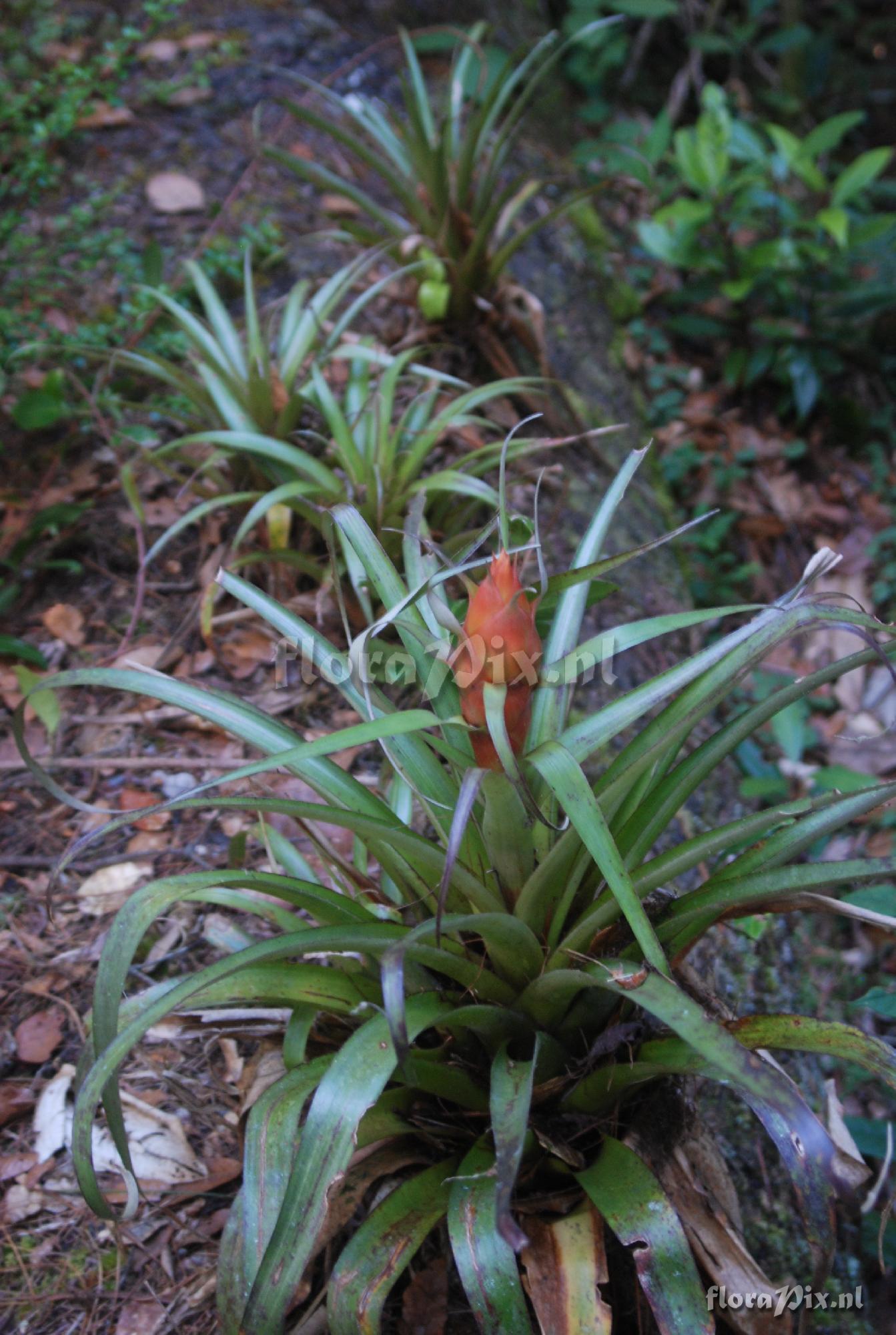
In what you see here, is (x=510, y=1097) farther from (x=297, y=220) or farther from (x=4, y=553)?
(x=297, y=220)

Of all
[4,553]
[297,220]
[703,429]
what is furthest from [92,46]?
[703,429]

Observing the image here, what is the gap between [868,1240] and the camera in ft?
5.61

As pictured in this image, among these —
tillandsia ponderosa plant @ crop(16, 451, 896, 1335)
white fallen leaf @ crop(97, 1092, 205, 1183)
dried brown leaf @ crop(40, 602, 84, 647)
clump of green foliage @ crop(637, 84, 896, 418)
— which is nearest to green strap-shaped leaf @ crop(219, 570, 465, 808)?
tillandsia ponderosa plant @ crop(16, 451, 896, 1335)

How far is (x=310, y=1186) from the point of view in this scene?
0.98m

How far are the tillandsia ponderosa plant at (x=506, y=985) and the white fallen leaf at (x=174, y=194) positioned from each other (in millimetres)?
2209

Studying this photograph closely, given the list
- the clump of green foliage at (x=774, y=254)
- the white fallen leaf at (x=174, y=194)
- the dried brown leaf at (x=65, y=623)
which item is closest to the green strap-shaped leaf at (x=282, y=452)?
the dried brown leaf at (x=65, y=623)

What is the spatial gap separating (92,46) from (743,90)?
287cm

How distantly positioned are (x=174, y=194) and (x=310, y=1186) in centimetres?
300

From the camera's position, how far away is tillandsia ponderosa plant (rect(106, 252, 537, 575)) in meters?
2.03

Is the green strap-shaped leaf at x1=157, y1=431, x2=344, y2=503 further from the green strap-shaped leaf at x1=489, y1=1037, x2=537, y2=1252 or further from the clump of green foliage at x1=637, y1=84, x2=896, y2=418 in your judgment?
the clump of green foliage at x1=637, y1=84, x2=896, y2=418

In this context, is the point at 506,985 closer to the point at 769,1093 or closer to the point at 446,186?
the point at 769,1093

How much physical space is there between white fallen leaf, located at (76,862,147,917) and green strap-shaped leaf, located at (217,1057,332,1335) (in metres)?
0.72

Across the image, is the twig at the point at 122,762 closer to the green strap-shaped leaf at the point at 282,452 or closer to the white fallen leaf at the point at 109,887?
the white fallen leaf at the point at 109,887

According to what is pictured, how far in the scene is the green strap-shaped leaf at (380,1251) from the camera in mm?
1079
